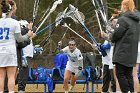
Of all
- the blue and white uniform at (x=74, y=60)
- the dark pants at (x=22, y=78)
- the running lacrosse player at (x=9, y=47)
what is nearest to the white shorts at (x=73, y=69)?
the blue and white uniform at (x=74, y=60)

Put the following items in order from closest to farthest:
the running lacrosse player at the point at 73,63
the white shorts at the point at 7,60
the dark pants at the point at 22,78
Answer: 1. the white shorts at the point at 7,60
2. the dark pants at the point at 22,78
3. the running lacrosse player at the point at 73,63

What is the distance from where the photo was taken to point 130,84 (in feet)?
27.2

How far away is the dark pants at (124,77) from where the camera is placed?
26.7ft

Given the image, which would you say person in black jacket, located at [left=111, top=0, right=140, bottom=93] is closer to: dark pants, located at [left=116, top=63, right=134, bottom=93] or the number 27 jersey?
dark pants, located at [left=116, top=63, right=134, bottom=93]

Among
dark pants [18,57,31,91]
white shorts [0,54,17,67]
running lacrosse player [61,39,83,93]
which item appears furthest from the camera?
running lacrosse player [61,39,83,93]

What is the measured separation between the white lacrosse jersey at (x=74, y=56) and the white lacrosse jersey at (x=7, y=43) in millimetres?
3890

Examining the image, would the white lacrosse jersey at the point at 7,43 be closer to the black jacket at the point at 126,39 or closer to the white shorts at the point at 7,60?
the white shorts at the point at 7,60

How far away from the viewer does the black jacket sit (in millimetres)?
8141

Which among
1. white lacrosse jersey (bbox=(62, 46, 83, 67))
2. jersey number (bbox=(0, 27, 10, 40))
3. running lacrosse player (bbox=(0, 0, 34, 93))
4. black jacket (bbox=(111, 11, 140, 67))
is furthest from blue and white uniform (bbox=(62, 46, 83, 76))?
jersey number (bbox=(0, 27, 10, 40))

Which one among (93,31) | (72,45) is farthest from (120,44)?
(93,31)

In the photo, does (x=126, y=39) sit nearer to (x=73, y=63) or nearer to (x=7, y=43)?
(x=7, y=43)

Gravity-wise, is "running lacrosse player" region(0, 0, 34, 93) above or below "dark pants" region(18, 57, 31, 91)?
above

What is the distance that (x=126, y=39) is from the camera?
8.23m

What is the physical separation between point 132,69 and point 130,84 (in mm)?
267
